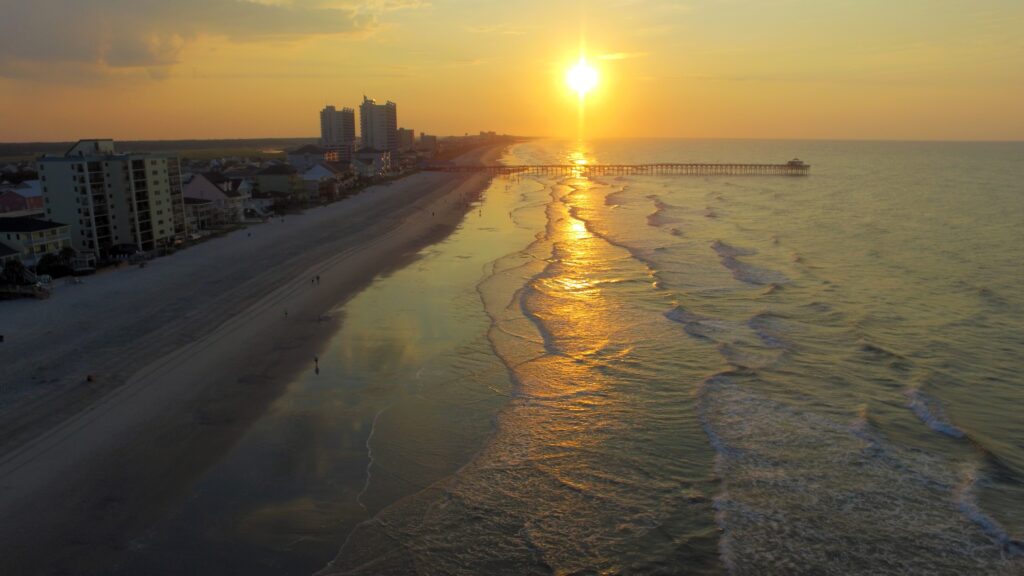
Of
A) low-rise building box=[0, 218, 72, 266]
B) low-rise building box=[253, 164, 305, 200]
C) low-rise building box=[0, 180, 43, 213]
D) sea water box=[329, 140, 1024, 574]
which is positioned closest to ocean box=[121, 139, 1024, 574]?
sea water box=[329, 140, 1024, 574]

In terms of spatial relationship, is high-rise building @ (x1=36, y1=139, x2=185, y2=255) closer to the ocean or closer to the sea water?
the ocean

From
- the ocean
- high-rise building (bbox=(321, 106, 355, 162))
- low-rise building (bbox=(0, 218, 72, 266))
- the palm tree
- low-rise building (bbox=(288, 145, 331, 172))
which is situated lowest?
the ocean

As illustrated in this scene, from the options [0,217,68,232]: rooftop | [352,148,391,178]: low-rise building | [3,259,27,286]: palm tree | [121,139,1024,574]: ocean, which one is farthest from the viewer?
[352,148,391,178]: low-rise building

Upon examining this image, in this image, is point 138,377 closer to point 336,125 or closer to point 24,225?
point 24,225

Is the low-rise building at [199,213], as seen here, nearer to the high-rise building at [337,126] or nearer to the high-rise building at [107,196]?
the high-rise building at [107,196]

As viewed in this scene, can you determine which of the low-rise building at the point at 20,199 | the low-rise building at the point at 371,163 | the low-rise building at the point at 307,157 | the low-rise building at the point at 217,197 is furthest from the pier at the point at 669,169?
the low-rise building at the point at 20,199

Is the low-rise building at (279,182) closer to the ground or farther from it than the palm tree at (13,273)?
farther from it
